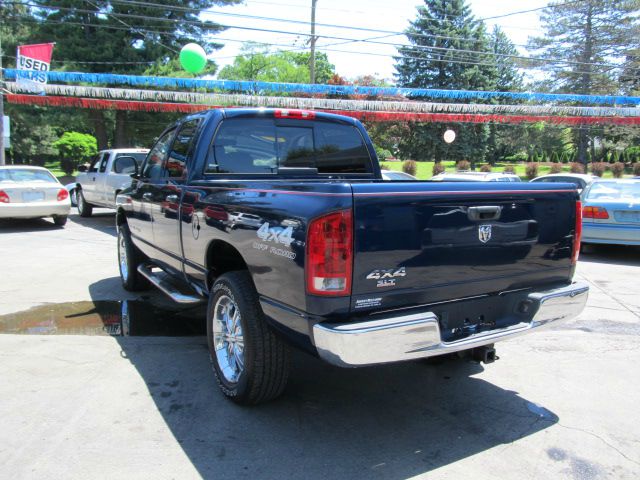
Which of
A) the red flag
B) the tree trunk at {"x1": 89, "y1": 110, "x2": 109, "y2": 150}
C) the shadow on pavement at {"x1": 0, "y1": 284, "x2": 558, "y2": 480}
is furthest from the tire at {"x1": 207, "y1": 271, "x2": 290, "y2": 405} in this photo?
the tree trunk at {"x1": 89, "y1": 110, "x2": 109, "y2": 150}

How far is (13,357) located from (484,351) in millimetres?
3921

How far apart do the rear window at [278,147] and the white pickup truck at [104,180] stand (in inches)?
299

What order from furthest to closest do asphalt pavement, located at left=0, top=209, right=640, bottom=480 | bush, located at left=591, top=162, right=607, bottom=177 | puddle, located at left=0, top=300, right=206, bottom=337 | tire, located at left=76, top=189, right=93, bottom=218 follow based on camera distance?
bush, located at left=591, top=162, right=607, bottom=177 < tire, located at left=76, top=189, right=93, bottom=218 < puddle, located at left=0, top=300, right=206, bottom=337 < asphalt pavement, located at left=0, top=209, right=640, bottom=480

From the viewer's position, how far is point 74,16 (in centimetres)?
2344

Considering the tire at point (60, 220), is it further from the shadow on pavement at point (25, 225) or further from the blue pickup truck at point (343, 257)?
the blue pickup truck at point (343, 257)

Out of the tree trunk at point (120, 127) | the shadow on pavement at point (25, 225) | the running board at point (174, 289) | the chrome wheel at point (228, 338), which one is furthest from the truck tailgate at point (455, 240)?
the tree trunk at point (120, 127)

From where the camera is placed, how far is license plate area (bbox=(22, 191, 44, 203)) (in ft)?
38.4

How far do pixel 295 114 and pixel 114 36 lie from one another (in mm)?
22562

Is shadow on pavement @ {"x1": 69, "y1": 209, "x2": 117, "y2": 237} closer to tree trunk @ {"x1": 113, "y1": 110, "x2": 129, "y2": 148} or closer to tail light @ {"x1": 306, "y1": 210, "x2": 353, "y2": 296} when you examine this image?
Result: tree trunk @ {"x1": 113, "y1": 110, "x2": 129, "y2": 148}

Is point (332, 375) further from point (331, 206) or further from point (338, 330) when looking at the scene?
point (331, 206)

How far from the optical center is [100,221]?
46.4 ft

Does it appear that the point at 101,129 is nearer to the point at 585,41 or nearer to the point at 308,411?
the point at 308,411

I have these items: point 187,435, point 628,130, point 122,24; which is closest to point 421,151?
point 628,130

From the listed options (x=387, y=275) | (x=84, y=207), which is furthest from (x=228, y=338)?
(x=84, y=207)
